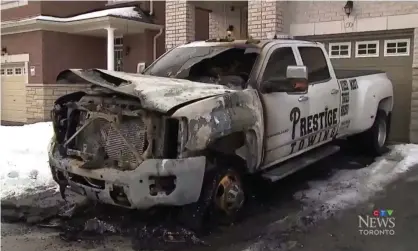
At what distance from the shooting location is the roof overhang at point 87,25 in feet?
46.4

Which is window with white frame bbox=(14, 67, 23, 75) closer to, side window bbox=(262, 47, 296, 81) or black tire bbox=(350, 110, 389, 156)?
black tire bbox=(350, 110, 389, 156)

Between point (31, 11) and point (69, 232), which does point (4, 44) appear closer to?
point (31, 11)

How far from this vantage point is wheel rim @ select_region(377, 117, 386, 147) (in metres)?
8.30

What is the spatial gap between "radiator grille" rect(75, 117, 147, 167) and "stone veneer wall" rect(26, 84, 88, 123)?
11.3 m

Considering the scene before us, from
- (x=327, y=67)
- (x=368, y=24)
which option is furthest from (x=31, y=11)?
(x=327, y=67)

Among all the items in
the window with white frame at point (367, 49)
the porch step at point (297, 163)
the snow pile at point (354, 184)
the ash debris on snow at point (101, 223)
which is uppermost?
the window with white frame at point (367, 49)

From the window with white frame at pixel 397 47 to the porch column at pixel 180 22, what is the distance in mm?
4893

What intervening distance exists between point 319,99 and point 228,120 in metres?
2.09

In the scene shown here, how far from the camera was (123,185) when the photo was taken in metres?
4.14

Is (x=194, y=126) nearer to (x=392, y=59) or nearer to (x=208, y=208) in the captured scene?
(x=208, y=208)

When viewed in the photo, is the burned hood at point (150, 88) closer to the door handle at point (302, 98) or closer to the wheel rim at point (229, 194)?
the wheel rim at point (229, 194)

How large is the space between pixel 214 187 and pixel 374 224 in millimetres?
1850

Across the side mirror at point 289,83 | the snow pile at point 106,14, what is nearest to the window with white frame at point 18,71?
the snow pile at point 106,14

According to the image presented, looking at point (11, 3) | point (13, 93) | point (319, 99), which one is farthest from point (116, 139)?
point (11, 3)
